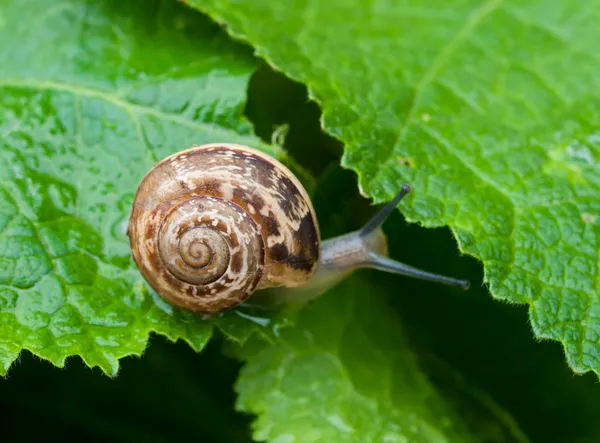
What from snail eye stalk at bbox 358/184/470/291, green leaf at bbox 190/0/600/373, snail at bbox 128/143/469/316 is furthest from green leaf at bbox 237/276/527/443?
green leaf at bbox 190/0/600/373

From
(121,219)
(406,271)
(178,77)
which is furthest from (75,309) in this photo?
(406,271)

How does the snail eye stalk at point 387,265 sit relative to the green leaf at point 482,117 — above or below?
below

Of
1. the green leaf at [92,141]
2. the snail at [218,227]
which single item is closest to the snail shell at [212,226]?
the snail at [218,227]

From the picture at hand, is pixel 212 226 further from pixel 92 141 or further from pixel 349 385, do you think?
pixel 349 385

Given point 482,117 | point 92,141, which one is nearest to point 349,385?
point 482,117

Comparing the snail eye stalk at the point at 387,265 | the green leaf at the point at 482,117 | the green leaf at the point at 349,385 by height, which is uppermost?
the green leaf at the point at 482,117

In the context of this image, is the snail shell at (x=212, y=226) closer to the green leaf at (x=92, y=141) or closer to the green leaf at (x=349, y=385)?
the green leaf at (x=92, y=141)

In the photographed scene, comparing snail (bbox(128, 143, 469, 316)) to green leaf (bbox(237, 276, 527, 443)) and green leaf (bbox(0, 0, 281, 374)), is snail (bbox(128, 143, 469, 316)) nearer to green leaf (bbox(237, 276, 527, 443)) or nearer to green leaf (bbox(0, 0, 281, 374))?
green leaf (bbox(0, 0, 281, 374))
